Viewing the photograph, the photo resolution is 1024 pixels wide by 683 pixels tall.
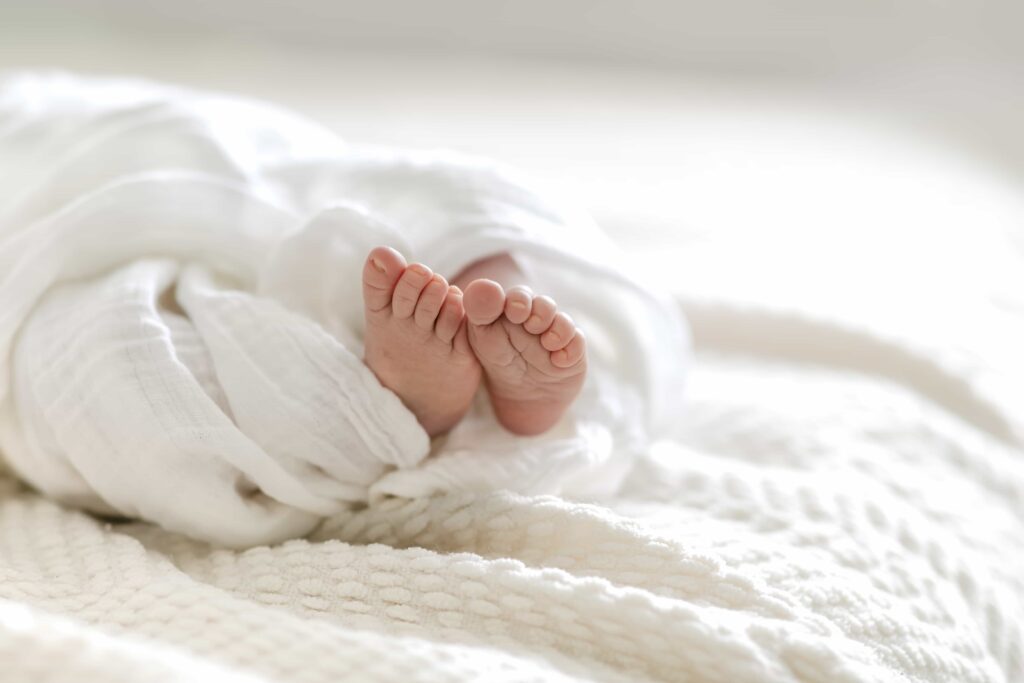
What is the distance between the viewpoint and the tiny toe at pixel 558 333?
0.61 meters

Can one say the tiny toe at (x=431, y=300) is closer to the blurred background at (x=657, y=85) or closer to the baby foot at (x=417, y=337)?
the baby foot at (x=417, y=337)

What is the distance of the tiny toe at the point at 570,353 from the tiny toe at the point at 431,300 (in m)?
0.08

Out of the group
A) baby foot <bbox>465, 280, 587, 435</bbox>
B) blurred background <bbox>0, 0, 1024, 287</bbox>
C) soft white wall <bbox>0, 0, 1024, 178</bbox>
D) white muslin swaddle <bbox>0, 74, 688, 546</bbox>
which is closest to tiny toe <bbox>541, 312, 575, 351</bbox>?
baby foot <bbox>465, 280, 587, 435</bbox>

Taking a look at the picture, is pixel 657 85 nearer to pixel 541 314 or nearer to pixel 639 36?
pixel 639 36

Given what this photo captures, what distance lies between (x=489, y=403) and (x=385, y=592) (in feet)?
0.55

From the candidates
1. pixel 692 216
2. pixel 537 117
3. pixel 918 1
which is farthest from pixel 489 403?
pixel 918 1

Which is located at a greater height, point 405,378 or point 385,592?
point 405,378

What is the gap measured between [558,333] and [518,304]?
0.03 m

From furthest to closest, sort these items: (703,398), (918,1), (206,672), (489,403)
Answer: (918,1)
(703,398)
(489,403)
(206,672)

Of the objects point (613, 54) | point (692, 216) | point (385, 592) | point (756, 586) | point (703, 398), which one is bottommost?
point (385, 592)

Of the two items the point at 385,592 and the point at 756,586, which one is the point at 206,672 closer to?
the point at 385,592

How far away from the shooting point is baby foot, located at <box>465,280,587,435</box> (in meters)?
0.60

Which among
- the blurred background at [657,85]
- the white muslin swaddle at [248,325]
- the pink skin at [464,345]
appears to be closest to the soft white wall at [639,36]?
the blurred background at [657,85]

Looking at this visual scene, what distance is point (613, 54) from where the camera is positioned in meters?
1.78
